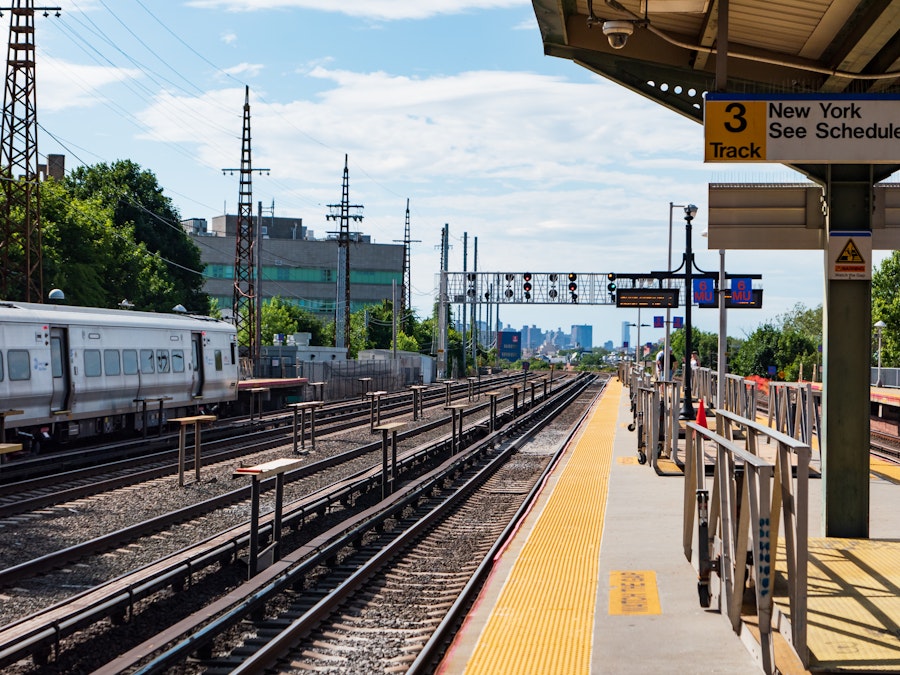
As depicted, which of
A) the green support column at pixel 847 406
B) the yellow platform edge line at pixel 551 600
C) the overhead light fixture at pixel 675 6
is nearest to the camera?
the yellow platform edge line at pixel 551 600

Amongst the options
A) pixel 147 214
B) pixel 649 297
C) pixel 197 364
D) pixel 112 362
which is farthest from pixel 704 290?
pixel 147 214

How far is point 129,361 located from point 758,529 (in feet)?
70.6

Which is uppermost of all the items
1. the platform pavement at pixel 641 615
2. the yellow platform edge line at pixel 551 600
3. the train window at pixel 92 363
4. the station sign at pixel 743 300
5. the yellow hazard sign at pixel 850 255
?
the station sign at pixel 743 300

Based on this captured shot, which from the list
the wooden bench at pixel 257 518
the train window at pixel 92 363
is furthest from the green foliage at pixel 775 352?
the wooden bench at pixel 257 518

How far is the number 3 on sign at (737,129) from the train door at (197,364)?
74.0ft

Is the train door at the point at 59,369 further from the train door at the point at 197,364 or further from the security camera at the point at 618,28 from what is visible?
the security camera at the point at 618,28

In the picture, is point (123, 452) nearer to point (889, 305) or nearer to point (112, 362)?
point (112, 362)

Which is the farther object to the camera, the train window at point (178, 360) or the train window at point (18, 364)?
the train window at point (178, 360)

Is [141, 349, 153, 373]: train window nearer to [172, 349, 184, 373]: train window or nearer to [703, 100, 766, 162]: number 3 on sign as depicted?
[172, 349, 184, 373]: train window

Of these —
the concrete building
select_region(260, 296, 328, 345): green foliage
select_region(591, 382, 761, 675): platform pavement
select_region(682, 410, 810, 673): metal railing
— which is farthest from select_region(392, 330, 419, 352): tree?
select_region(682, 410, 810, 673): metal railing

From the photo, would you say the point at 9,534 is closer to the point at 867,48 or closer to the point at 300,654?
the point at 300,654

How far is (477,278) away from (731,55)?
6122 centimetres

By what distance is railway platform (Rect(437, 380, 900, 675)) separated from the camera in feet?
22.2

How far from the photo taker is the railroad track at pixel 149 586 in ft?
25.7
